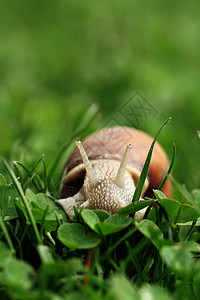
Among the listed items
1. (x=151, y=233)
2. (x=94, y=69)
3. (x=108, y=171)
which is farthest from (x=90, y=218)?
(x=94, y=69)

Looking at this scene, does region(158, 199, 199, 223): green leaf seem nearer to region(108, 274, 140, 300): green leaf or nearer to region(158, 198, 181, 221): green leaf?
region(158, 198, 181, 221): green leaf

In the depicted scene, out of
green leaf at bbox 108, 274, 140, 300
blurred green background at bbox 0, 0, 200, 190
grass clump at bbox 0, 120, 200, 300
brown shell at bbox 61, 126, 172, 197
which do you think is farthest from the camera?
blurred green background at bbox 0, 0, 200, 190

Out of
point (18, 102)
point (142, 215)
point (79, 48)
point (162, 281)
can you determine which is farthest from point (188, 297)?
point (79, 48)

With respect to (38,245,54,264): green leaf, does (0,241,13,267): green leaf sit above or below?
below

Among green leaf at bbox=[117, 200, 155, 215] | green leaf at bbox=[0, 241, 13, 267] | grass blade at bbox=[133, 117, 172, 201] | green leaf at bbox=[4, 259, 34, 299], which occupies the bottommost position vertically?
green leaf at bbox=[0, 241, 13, 267]

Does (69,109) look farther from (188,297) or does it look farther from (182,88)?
(188,297)

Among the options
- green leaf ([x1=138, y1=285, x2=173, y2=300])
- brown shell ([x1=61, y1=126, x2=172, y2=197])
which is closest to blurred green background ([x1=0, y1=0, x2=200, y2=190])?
brown shell ([x1=61, y1=126, x2=172, y2=197])

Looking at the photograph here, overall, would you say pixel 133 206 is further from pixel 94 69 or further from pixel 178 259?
pixel 94 69

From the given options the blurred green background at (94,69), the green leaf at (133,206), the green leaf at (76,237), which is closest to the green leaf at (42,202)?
the green leaf at (76,237)
